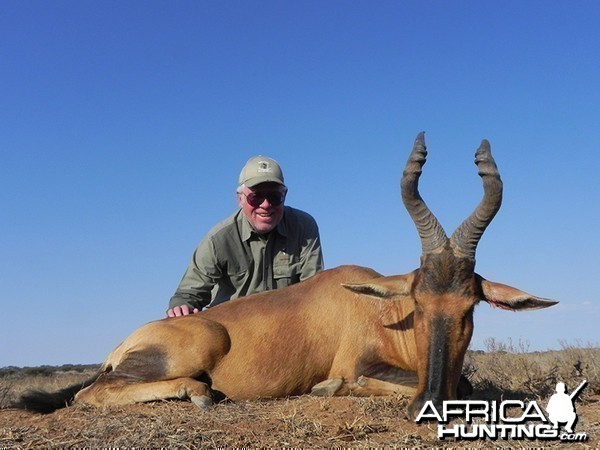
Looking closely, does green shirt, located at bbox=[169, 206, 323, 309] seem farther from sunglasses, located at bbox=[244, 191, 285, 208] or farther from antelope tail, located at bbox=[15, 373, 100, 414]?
antelope tail, located at bbox=[15, 373, 100, 414]

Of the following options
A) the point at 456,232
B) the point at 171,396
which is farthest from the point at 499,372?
the point at 171,396

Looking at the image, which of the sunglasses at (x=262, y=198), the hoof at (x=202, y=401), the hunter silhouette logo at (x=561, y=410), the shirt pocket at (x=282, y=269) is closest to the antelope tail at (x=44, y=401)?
the hoof at (x=202, y=401)

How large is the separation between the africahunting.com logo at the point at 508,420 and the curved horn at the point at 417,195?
159 cm

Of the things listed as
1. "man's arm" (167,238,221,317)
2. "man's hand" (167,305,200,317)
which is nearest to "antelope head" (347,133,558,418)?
"man's hand" (167,305,200,317)

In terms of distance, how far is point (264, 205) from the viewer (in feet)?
31.4

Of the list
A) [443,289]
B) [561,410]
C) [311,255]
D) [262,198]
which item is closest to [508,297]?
[443,289]

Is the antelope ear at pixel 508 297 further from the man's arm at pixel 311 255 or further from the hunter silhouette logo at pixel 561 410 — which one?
the man's arm at pixel 311 255

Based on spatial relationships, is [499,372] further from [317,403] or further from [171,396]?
[171,396]

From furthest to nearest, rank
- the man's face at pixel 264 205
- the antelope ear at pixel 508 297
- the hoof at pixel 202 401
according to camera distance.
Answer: the man's face at pixel 264 205, the hoof at pixel 202 401, the antelope ear at pixel 508 297

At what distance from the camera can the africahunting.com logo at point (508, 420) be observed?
4.85 m

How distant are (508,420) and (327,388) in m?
2.08

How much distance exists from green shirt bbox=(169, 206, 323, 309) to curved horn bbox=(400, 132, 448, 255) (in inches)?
128

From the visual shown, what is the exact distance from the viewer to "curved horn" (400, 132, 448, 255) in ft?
21.3

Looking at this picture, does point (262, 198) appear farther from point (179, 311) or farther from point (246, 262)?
point (179, 311)
